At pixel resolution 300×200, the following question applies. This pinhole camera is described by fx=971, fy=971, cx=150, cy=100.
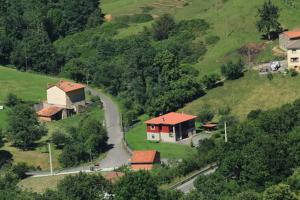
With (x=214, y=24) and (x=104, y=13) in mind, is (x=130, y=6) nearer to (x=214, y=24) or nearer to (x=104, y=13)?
(x=104, y=13)

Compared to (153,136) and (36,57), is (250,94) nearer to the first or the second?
(153,136)

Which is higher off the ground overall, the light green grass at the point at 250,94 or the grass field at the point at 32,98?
the light green grass at the point at 250,94

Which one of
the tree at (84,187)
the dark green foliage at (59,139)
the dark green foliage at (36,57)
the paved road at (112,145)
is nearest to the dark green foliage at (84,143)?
the dark green foliage at (59,139)

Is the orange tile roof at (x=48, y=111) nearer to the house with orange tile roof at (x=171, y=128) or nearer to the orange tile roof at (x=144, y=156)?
the house with orange tile roof at (x=171, y=128)

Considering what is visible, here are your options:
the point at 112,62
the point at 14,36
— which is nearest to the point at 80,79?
the point at 112,62

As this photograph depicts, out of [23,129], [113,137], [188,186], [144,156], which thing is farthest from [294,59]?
[188,186]

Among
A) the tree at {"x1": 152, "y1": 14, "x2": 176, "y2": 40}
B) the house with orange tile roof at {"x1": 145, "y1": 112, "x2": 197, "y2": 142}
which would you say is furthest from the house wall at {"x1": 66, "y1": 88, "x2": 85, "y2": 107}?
the tree at {"x1": 152, "y1": 14, "x2": 176, "y2": 40}
